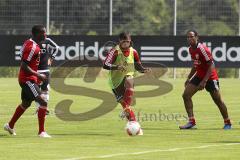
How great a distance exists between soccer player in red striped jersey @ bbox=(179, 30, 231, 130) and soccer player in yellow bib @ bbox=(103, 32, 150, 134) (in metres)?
1.59

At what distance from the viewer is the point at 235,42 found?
1730 inches

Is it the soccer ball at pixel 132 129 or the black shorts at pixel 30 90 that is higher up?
the black shorts at pixel 30 90

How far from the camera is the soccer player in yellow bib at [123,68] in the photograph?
20109 mm

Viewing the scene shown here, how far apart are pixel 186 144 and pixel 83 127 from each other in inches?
189

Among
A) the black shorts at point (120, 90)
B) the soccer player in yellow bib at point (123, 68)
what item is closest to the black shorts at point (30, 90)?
the soccer player in yellow bib at point (123, 68)

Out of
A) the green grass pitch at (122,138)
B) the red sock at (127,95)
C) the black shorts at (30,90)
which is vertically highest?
the black shorts at (30,90)

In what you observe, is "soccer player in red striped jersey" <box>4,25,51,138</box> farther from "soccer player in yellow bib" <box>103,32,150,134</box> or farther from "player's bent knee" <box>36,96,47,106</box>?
"soccer player in yellow bib" <box>103,32,150,134</box>

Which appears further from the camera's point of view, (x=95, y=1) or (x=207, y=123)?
(x=95, y=1)

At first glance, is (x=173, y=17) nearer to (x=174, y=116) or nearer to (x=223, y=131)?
(x=174, y=116)

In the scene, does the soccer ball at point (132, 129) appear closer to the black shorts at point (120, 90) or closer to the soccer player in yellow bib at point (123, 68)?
the soccer player in yellow bib at point (123, 68)

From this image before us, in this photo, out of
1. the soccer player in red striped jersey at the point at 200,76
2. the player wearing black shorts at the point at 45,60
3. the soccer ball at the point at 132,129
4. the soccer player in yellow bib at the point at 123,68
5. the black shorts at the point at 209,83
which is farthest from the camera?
the player wearing black shorts at the point at 45,60

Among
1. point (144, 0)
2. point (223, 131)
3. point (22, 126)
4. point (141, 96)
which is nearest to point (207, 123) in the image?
point (223, 131)

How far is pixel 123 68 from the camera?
787 inches

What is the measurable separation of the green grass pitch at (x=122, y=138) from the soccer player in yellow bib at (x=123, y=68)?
2.59 ft
